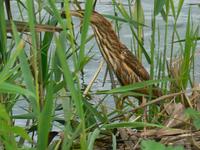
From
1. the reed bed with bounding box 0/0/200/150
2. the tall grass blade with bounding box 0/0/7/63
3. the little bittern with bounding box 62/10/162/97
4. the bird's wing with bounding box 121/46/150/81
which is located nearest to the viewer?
the reed bed with bounding box 0/0/200/150

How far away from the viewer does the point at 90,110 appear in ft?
8.09

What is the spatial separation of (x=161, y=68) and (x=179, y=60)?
115 mm

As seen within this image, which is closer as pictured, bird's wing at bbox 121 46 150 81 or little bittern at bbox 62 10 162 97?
little bittern at bbox 62 10 162 97

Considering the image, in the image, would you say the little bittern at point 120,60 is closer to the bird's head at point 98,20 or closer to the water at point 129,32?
the bird's head at point 98,20

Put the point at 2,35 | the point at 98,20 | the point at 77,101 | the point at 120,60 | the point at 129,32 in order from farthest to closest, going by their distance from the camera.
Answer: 1. the point at 129,32
2. the point at 120,60
3. the point at 98,20
4. the point at 2,35
5. the point at 77,101

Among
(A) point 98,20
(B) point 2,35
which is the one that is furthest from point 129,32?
(B) point 2,35

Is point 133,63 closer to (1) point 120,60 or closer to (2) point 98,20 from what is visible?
(1) point 120,60

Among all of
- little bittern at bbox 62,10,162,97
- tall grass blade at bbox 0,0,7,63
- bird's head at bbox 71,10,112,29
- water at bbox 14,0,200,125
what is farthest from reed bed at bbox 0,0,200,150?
water at bbox 14,0,200,125

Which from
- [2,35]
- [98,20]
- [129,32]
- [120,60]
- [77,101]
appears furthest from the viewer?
[129,32]

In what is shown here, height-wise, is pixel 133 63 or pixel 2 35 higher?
pixel 2 35

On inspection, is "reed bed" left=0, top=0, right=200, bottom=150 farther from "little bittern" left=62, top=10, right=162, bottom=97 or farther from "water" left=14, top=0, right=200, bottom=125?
"water" left=14, top=0, right=200, bottom=125

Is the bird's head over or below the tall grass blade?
below

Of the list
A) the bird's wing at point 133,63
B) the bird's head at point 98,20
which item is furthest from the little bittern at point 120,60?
the bird's head at point 98,20

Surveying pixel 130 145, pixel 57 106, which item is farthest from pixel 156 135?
pixel 57 106
